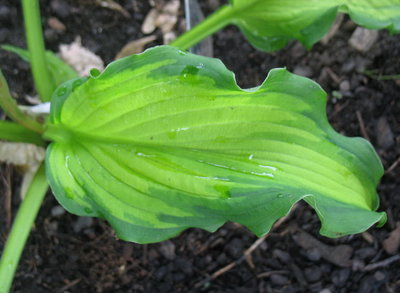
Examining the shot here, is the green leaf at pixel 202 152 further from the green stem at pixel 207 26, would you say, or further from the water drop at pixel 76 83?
the green stem at pixel 207 26

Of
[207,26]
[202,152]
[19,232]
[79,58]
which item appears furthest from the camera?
[79,58]

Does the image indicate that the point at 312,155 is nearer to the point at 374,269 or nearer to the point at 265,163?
the point at 265,163

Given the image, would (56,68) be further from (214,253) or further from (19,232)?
(214,253)

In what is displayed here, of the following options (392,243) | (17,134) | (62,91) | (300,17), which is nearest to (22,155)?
(17,134)

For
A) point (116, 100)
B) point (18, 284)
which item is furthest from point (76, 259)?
point (116, 100)

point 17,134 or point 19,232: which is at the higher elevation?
point 17,134

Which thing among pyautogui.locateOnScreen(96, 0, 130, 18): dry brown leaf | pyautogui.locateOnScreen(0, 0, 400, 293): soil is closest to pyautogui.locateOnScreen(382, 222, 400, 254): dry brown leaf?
pyautogui.locateOnScreen(0, 0, 400, 293): soil

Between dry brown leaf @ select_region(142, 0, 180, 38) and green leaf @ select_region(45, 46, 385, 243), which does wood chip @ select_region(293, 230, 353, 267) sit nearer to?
green leaf @ select_region(45, 46, 385, 243)
